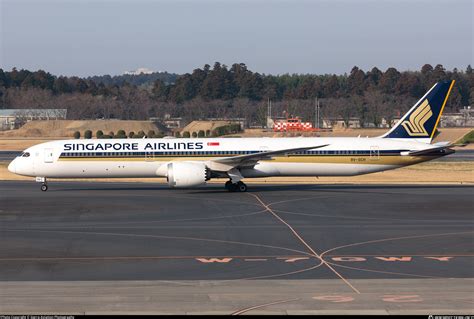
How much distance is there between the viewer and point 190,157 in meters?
46.3

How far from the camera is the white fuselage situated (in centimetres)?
4606

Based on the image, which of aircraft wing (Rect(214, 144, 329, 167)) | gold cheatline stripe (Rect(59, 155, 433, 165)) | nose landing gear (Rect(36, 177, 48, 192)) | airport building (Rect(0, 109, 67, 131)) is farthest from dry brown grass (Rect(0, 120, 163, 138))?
aircraft wing (Rect(214, 144, 329, 167))

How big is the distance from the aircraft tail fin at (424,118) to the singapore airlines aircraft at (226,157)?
1.40 m

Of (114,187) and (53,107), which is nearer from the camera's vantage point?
(114,187)

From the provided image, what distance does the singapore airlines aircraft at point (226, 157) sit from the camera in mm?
45906

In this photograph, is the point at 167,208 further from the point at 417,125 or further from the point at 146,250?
the point at 417,125

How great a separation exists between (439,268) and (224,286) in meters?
7.30

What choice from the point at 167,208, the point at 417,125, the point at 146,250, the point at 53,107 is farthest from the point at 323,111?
the point at 146,250

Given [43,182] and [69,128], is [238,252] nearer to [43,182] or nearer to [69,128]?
[43,182]

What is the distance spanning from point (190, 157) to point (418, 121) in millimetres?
15090

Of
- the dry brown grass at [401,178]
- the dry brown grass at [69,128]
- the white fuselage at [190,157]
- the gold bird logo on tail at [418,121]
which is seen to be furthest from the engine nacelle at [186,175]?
the dry brown grass at [69,128]

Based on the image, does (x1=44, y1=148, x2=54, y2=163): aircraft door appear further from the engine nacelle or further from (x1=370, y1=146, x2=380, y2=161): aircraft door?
(x1=370, y1=146, x2=380, y2=161): aircraft door

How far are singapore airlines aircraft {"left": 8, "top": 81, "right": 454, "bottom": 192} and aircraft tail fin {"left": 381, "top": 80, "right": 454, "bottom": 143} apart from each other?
55.0 inches

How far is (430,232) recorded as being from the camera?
3067cm
